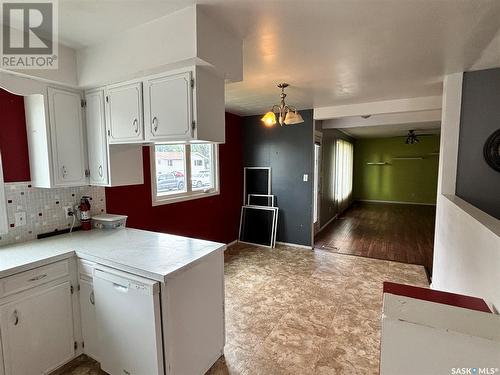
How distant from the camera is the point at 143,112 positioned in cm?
198

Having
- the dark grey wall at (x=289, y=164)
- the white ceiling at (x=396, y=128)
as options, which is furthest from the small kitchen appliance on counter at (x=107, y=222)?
the white ceiling at (x=396, y=128)

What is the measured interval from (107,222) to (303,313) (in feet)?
6.94

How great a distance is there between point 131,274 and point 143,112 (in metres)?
1.18

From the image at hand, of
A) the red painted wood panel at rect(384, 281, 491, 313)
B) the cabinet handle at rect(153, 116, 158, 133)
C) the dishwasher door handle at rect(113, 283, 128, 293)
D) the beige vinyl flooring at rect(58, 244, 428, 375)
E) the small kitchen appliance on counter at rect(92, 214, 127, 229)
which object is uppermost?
Result: the cabinet handle at rect(153, 116, 158, 133)

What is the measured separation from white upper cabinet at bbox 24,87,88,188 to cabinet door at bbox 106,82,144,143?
14.6 inches

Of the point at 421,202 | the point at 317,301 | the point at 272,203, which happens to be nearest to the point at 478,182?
the point at 317,301

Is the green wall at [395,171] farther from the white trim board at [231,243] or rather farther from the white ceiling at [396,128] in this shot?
the white trim board at [231,243]

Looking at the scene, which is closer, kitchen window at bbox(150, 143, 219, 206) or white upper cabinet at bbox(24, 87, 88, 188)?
white upper cabinet at bbox(24, 87, 88, 188)

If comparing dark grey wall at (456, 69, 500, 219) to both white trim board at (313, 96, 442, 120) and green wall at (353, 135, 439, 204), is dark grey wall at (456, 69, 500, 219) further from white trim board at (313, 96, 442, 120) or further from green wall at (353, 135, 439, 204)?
green wall at (353, 135, 439, 204)

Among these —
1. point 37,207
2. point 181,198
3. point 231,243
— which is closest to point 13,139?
point 37,207

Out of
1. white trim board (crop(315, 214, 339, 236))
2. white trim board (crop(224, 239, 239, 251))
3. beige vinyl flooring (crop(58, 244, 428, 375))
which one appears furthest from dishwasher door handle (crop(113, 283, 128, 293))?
white trim board (crop(315, 214, 339, 236))

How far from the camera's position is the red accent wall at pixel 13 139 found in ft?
6.59

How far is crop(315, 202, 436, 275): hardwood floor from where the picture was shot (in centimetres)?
428

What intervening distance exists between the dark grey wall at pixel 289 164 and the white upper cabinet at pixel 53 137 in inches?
121
